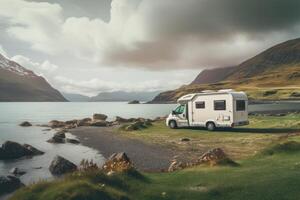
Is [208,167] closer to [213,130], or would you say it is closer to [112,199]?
[112,199]

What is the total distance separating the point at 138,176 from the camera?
54.0ft

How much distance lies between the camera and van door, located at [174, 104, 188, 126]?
46.0 m

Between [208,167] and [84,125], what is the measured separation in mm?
54439

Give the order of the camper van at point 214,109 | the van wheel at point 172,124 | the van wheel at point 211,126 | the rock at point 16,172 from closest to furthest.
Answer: the rock at point 16,172 < the camper van at point 214,109 < the van wheel at point 211,126 < the van wheel at point 172,124

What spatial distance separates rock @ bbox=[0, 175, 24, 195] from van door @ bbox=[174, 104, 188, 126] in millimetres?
26713

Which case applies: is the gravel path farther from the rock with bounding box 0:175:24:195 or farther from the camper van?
the camper van

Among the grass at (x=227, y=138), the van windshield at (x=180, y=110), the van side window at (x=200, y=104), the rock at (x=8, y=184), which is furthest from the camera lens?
the van windshield at (x=180, y=110)

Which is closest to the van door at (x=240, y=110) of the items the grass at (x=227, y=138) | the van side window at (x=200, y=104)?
the grass at (x=227, y=138)

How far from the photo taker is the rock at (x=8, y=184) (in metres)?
21.2

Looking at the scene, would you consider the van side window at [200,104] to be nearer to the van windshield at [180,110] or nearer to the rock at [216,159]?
the van windshield at [180,110]

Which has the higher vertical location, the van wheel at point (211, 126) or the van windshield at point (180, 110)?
the van windshield at point (180, 110)

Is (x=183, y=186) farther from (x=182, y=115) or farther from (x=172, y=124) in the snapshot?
(x=172, y=124)

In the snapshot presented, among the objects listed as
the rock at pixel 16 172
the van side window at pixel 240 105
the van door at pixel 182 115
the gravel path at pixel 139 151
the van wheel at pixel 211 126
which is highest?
the van side window at pixel 240 105

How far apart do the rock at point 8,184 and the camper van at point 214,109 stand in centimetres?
2547
